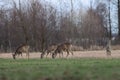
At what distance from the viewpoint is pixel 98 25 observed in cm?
8181

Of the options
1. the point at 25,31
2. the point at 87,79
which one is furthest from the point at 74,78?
the point at 25,31

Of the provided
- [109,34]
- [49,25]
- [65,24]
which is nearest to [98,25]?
[109,34]

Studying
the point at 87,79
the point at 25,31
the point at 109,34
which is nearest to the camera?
the point at 87,79

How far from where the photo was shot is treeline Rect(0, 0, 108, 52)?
66000mm

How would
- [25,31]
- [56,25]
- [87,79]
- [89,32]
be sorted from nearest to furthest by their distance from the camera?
1. [87,79]
2. [25,31]
3. [56,25]
4. [89,32]

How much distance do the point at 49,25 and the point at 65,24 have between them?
683cm

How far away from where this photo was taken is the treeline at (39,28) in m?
66.0

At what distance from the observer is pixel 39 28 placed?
66562 mm

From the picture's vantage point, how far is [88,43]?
6819 centimetres

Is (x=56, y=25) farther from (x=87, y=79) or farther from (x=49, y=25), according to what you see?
(x=87, y=79)

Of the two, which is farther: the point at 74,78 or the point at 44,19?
the point at 44,19

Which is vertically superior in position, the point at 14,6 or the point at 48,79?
the point at 14,6

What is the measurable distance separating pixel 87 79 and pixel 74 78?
1.52ft

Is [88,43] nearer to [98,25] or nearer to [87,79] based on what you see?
[98,25]
